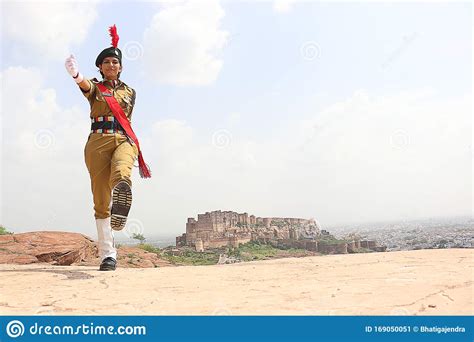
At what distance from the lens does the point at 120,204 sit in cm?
413

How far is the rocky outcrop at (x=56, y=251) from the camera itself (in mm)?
6832

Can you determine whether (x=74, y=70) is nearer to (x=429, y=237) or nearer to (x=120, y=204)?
(x=120, y=204)

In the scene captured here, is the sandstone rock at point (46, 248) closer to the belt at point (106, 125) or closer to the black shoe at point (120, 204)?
the belt at point (106, 125)

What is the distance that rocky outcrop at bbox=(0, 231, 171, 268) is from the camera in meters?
6.83

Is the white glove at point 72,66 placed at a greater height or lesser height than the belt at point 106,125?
greater

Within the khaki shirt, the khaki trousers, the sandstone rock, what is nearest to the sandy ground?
the khaki trousers

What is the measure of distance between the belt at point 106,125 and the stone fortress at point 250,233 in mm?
44399

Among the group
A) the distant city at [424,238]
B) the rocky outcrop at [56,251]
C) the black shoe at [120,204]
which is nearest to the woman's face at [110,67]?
the black shoe at [120,204]

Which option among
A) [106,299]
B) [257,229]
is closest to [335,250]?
[257,229]

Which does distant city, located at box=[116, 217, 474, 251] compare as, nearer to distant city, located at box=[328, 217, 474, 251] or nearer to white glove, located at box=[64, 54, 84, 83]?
distant city, located at box=[328, 217, 474, 251]

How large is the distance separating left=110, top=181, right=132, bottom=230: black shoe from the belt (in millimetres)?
880

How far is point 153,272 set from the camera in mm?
4207
